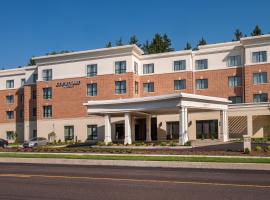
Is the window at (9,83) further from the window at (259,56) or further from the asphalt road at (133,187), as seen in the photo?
the asphalt road at (133,187)

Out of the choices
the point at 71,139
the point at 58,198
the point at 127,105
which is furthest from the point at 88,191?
the point at 71,139

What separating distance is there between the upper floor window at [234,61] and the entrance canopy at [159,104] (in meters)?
9.38

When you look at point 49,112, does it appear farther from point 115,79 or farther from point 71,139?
point 115,79

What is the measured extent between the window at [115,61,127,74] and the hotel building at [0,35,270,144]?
0.14m

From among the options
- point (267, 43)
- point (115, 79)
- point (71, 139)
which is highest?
point (267, 43)

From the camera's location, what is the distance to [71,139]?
5747cm

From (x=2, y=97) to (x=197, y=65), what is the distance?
3369 cm

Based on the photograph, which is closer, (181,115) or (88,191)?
(88,191)

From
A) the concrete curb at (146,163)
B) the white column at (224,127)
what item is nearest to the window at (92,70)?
the white column at (224,127)

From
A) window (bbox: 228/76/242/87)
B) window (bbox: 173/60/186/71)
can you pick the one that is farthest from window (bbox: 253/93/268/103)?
window (bbox: 173/60/186/71)

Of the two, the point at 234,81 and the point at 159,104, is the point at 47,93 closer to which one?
the point at 159,104

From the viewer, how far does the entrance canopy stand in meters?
39.0

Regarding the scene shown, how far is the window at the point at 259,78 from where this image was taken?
165ft

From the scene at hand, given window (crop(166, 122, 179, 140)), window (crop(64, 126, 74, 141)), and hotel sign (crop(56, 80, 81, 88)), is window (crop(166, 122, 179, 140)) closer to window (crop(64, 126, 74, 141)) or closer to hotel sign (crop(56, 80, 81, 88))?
window (crop(64, 126, 74, 141))
